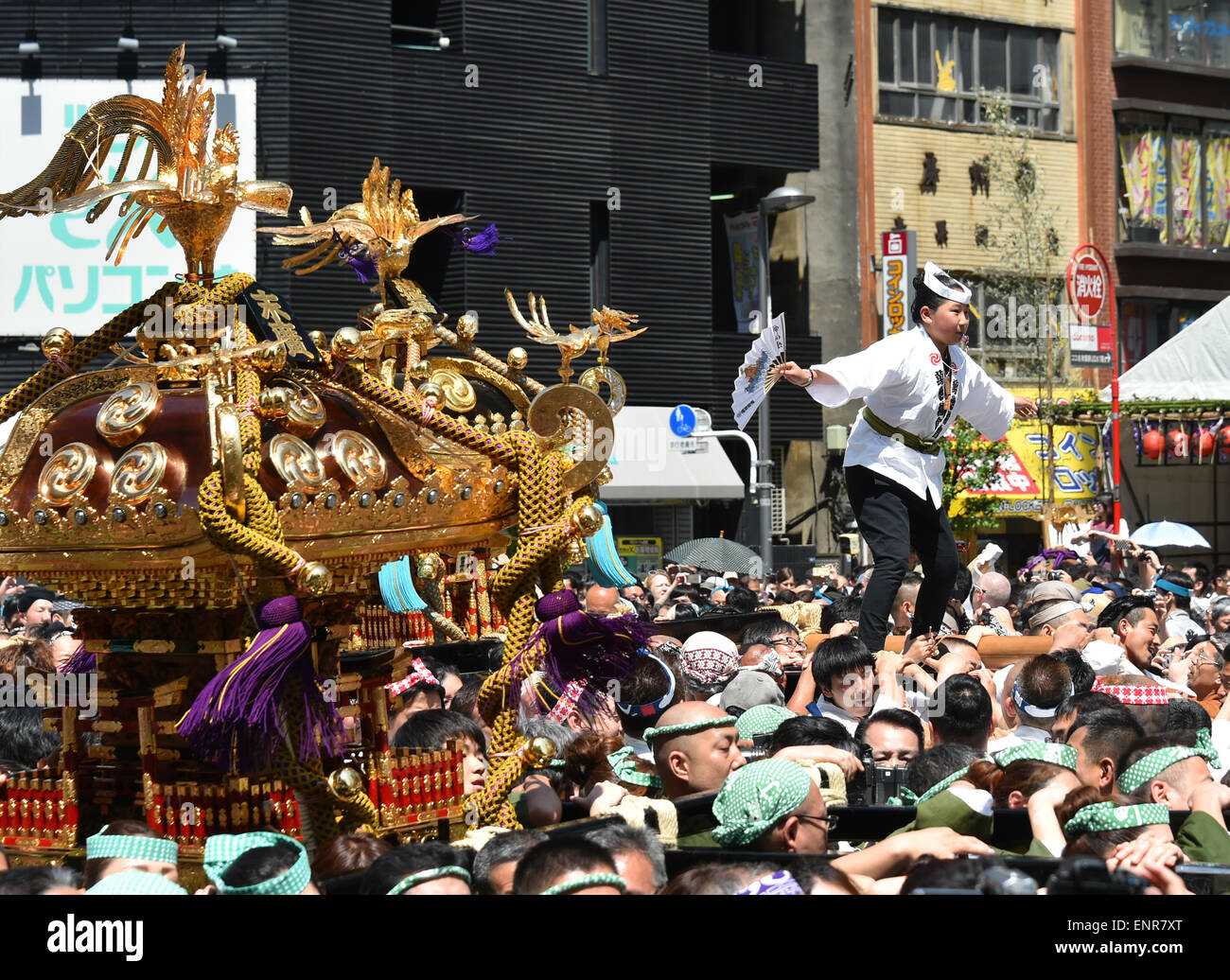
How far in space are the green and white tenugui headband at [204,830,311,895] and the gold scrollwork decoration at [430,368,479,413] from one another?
157 inches

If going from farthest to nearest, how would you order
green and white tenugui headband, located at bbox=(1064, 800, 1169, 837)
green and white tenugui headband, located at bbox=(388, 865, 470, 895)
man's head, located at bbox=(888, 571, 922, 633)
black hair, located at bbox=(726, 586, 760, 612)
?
black hair, located at bbox=(726, 586, 760, 612), man's head, located at bbox=(888, 571, 922, 633), green and white tenugui headband, located at bbox=(1064, 800, 1169, 837), green and white tenugui headband, located at bbox=(388, 865, 470, 895)

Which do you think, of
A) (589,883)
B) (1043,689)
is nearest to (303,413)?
(589,883)

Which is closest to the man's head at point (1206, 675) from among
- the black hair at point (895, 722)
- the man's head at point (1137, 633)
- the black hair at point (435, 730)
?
the man's head at point (1137, 633)

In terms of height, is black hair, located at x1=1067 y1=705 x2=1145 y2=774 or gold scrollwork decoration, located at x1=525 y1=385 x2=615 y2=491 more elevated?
gold scrollwork decoration, located at x1=525 y1=385 x2=615 y2=491

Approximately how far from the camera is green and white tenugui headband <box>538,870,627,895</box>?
3211 millimetres

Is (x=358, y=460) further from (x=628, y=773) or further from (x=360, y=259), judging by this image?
(x=360, y=259)

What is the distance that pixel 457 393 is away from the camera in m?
7.84

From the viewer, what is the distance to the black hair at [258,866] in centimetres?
352

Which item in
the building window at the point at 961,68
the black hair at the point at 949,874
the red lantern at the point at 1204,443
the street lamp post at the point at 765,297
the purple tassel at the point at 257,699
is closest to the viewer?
the black hair at the point at 949,874

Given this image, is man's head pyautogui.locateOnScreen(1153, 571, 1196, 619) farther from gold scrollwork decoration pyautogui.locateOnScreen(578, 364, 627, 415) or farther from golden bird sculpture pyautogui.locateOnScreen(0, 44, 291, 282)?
golden bird sculpture pyautogui.locateOnScreen(0, 44, 291, 282)

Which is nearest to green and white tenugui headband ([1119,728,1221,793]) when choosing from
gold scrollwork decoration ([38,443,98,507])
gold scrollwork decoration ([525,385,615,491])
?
gold scrollwork decoration ([525,385,615,491])

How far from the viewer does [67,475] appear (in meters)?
4.69

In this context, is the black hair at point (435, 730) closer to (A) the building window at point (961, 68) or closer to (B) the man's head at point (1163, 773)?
(B) the man's head at point (1163, 773)

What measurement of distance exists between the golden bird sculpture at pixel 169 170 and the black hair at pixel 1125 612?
4486mm
